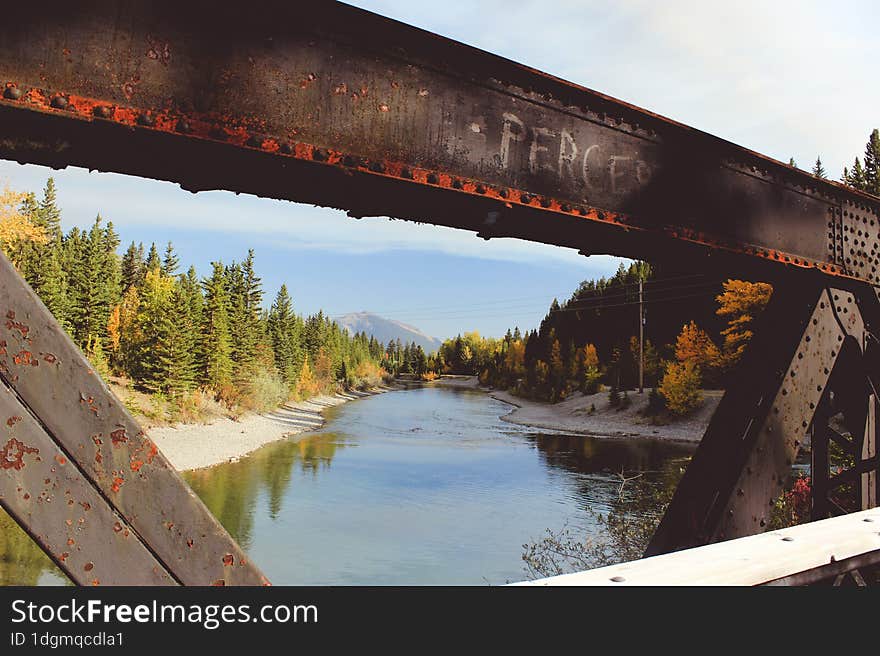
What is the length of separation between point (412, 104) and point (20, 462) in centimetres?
203

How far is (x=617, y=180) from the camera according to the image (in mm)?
3613

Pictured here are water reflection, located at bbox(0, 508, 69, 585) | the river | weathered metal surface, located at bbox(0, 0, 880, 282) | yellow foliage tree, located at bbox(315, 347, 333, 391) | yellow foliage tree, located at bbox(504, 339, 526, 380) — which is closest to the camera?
weathered metal surface, located at bbox(0, 0, 880, 282)

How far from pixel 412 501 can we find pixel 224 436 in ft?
78.4

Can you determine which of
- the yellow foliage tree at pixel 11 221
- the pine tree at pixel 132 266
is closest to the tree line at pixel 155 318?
the yellow foliage tree at pixel 11 221

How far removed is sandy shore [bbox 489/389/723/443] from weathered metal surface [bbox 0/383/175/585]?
43.4 metres

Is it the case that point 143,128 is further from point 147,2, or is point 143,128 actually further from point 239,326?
point 239,326

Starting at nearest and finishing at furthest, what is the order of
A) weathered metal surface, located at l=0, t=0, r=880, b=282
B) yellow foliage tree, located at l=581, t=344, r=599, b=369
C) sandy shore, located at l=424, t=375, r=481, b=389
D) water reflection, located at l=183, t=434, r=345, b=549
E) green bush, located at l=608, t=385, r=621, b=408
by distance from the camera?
weathered metal surface, located at l=0, t=0, r=880, b=282, water reflection, located at l=183, t=434, r=345, b=549, green bush, located at l=608, t=385, r=621, b=408, yellow foliage tree, located at l=581, t=344, r=599, b=369, sandy shore, located at l=424, t=375, r=481, b=389

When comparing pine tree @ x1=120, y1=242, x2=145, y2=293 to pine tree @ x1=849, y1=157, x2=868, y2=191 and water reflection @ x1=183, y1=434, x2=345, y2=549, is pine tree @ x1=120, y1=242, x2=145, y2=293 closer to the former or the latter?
water reflection @ x1=183, y1=434, x2=345, y2=549

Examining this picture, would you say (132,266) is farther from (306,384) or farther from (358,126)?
(358,126)

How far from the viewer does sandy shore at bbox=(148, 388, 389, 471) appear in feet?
137

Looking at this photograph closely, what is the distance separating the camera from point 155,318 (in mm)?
59406

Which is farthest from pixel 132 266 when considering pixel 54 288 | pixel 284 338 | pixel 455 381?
pixel 455 381

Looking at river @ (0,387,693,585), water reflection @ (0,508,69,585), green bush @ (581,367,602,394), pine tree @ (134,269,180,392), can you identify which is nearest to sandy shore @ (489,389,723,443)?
green bush @ (581,367,602,394)
